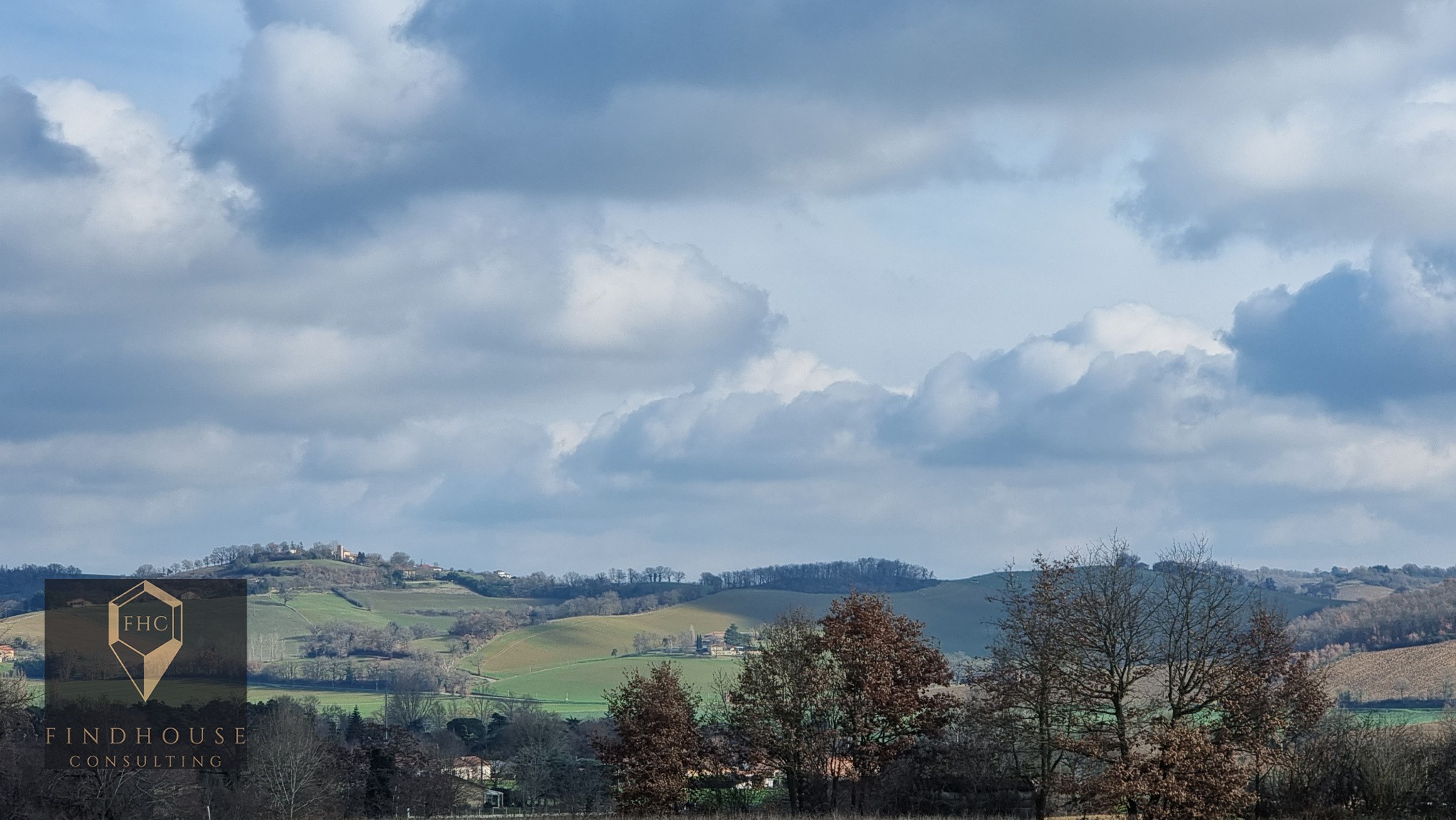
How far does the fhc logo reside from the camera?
58.2 meters

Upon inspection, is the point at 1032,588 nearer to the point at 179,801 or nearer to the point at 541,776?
the point at 179,801

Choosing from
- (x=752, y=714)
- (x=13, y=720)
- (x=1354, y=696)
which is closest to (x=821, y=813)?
(x=752, y=714)

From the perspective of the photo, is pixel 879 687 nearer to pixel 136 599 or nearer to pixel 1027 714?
pixel 1027 714

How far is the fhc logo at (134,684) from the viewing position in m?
58.2

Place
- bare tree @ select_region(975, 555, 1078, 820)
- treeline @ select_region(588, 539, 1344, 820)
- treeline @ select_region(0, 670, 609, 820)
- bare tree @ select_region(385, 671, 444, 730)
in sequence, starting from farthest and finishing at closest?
1. bare tree @ select_region(385, 671, 444, 730)
2. treeline @ select_region(0, 670, 609, 820)
3. bare tree @ select_region(975, 555, 1078, 820)
4. treeline @ select_region(588, 539, 1344, 820)

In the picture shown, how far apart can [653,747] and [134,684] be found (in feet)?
125

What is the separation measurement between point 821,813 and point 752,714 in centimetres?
716

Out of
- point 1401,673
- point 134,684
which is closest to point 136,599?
point 134,684

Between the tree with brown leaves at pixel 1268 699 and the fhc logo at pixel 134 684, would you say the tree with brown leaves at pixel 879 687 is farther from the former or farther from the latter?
the fhc logo at pixel 134 684

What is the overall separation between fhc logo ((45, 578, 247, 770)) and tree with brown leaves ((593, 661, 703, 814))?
66.5 ft

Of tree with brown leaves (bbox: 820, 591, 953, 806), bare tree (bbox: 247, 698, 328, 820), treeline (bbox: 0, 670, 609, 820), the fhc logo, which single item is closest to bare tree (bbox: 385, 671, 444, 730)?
treeline (bbox: 0, 670, 609, 820)

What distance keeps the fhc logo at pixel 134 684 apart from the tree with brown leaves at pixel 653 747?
20275 mm

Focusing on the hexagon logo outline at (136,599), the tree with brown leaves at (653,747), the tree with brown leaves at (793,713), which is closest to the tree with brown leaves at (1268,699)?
the tree with brown leaves at (793,713)

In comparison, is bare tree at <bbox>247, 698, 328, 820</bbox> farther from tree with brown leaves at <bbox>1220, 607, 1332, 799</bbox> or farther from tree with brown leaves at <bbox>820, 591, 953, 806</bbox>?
tree with brown leaves at <bbox>1220, 607, 1332, 799</bbox>
